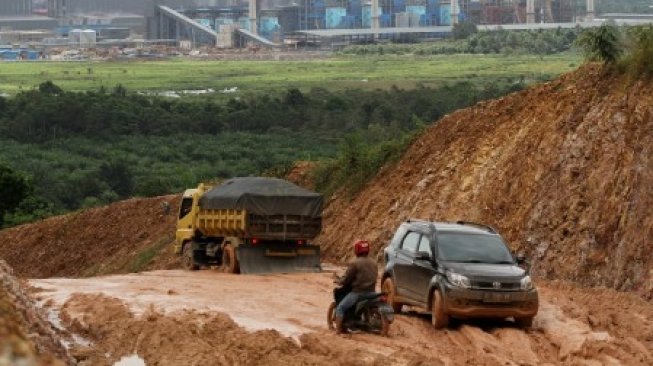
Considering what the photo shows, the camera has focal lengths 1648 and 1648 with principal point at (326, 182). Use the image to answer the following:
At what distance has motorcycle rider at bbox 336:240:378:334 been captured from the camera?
859 inches

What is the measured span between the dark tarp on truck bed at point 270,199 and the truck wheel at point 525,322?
41.5 feet

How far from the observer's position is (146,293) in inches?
1153

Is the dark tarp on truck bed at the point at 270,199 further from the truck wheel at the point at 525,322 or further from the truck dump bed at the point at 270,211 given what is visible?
the truck wheel at the point at 525,322

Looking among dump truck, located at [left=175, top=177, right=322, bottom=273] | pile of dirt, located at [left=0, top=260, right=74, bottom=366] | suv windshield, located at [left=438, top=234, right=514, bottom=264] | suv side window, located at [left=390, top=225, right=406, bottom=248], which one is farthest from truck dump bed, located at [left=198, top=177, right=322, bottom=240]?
pile of dirt, located at [left=0, top=260, right=74, bottom=366]

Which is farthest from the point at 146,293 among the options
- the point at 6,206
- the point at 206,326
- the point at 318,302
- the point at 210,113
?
the point at 210,113

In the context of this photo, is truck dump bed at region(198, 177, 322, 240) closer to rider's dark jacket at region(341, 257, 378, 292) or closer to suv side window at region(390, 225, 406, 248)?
suv side window at region(390, 225, 406, 248)

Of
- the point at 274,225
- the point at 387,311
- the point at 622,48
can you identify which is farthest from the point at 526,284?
the point at 622,48

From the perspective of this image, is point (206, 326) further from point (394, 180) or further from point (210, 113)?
point (210, 113)

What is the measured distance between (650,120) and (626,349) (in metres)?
11.7

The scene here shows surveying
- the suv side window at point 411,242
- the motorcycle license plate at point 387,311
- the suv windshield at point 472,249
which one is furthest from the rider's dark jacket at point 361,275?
the suv side window at point 411,242

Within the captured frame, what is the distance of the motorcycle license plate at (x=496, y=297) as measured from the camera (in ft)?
74.2

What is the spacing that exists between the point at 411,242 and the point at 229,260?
1174 centimetres

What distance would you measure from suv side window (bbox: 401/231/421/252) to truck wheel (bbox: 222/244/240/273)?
10835 mm

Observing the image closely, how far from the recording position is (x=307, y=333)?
22.2 m
